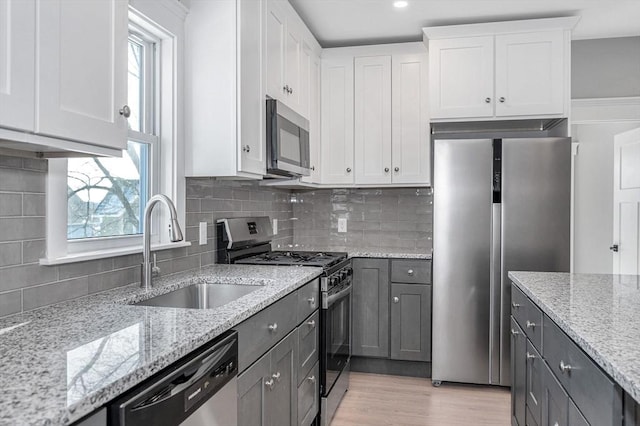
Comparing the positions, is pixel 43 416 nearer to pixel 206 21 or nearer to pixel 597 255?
pixel 206 21

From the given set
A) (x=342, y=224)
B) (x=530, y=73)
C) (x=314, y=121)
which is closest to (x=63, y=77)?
(x=314, y=121)

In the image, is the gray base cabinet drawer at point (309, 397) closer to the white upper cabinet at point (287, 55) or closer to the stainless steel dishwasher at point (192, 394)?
the stainless steel dishwasher at point (192, 394)

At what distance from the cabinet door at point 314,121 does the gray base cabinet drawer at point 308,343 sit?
4.27 feet

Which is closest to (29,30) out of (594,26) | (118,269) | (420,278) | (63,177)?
(63,177)

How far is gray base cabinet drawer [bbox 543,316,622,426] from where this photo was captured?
42.6 inches

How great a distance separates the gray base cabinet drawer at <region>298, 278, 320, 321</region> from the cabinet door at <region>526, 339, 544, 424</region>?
1008mm

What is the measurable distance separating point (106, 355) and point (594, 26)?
3.97m

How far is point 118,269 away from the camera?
74.8 inches

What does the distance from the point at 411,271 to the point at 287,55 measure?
5.80ft

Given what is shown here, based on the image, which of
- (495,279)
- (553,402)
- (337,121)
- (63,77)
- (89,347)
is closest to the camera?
(89,347)

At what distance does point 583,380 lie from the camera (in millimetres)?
1275

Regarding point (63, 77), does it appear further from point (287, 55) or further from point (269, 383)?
point (287, 55)

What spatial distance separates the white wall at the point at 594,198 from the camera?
4.88 m

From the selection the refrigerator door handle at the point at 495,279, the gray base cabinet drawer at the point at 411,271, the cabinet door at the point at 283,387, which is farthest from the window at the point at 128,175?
the refrigerator door handle at the point at 495,279
